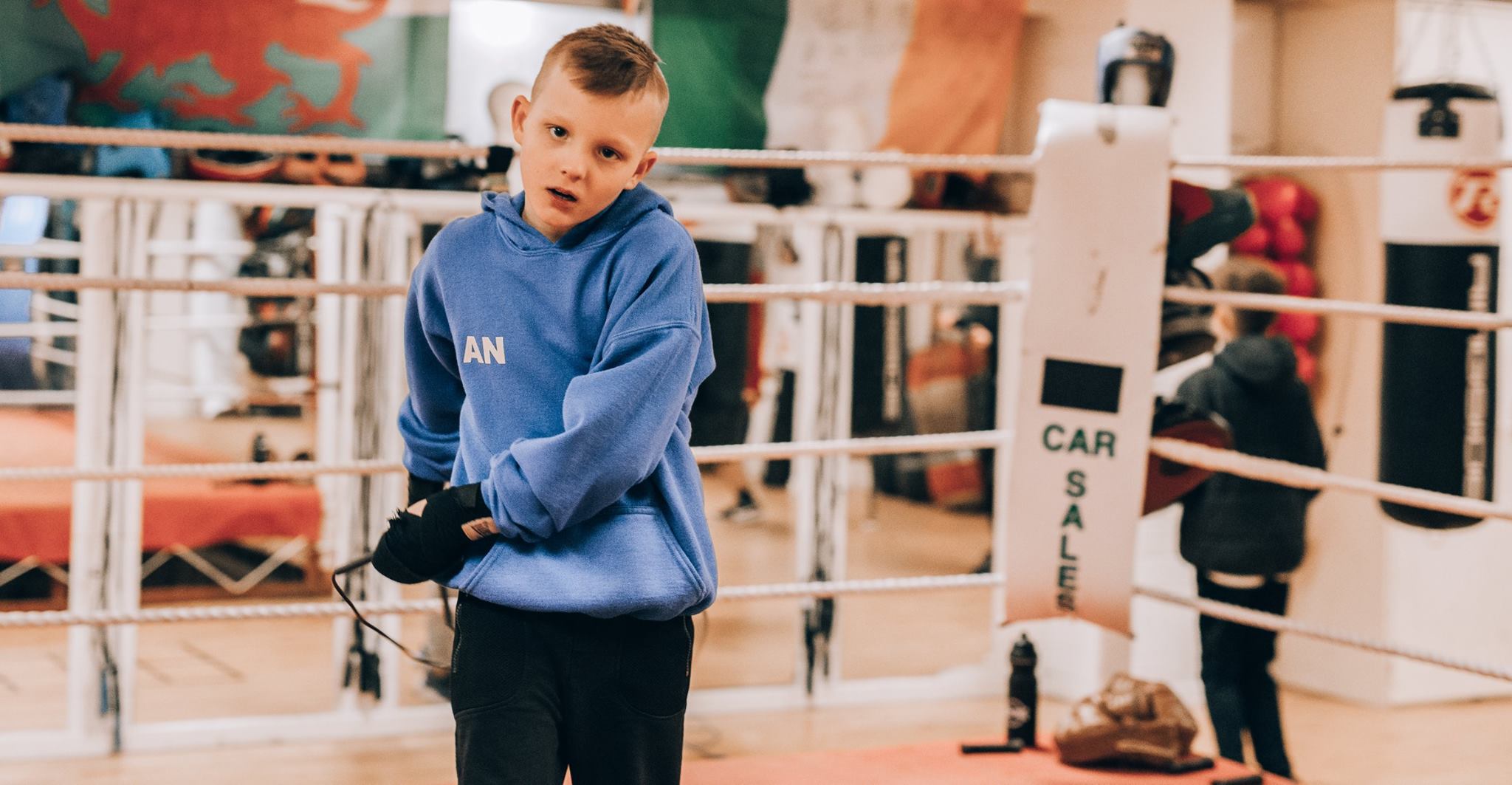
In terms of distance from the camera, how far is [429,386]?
142 cm

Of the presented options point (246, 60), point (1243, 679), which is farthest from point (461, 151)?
point (1243, 679)

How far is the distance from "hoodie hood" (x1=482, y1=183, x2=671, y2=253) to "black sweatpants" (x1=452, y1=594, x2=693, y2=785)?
0.34m

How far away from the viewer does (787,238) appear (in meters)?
4.26

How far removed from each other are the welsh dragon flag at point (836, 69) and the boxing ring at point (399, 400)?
24cm

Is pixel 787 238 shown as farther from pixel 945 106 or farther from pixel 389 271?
pixel 389 271

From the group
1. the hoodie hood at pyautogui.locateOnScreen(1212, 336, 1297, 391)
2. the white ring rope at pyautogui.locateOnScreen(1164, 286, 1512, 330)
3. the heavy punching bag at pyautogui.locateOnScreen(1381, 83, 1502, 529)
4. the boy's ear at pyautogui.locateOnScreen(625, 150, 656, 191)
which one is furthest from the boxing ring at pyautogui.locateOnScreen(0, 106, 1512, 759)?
the boy's ear at pyautogui.locateOnScreen(625, 150, 656, 191)

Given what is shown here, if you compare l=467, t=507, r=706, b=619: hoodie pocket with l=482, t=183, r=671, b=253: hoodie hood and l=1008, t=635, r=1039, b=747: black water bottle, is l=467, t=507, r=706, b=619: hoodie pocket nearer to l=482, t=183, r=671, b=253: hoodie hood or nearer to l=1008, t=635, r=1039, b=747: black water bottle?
l=482, t=183, r=671, b=253: hoodie hood

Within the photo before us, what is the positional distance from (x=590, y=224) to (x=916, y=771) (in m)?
1.24

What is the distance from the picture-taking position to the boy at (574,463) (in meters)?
1.23

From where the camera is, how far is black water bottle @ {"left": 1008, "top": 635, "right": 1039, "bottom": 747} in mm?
2361

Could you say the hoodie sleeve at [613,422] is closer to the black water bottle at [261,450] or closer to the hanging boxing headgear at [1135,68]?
the hanging boxing headgear at [1135,68]

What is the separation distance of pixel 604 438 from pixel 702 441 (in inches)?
117

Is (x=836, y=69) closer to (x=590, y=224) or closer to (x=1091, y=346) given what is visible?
(x=1091, y=346)

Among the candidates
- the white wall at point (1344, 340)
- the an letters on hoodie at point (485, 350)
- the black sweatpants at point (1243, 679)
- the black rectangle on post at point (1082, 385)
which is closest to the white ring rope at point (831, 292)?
the black rectangle on post at point (1082, 385)
